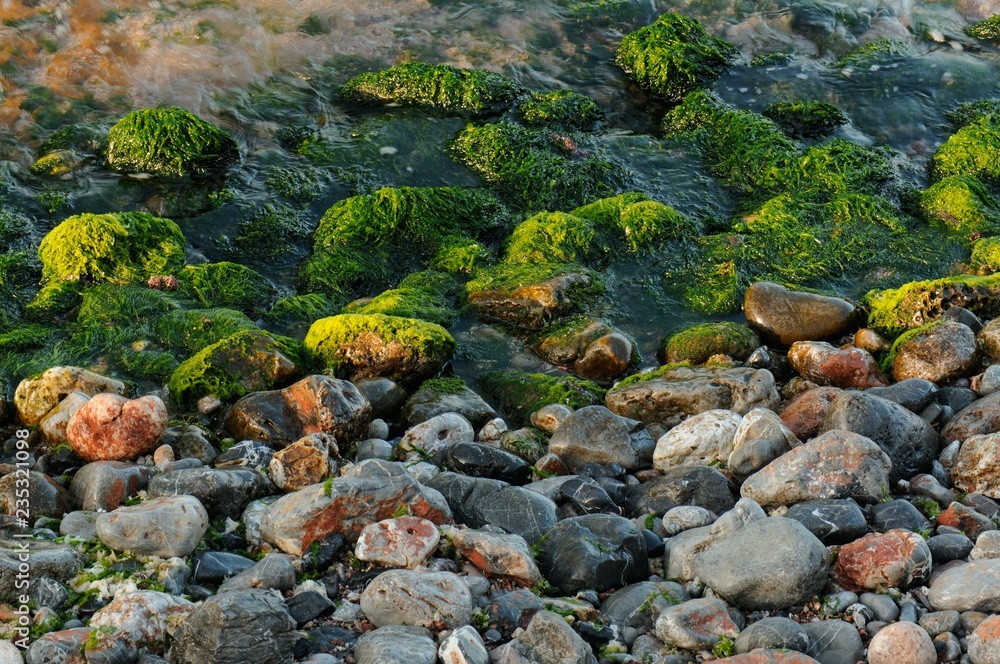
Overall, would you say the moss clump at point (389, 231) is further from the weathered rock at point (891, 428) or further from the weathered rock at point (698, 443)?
the weathered rock at point (891, 428)

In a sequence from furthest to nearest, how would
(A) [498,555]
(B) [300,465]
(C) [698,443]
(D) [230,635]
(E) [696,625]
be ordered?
1. (C) [698,443]
2. (B) [300,465]
3. (A) [498,555]
4. (E) [696,625]
5. (D) [230,635]

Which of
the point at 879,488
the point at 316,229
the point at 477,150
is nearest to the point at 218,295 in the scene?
the point at 316,229

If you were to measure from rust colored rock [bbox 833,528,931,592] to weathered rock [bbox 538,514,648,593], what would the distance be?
0.89m

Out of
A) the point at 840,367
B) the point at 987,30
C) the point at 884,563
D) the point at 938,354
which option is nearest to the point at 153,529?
the point at 884,563

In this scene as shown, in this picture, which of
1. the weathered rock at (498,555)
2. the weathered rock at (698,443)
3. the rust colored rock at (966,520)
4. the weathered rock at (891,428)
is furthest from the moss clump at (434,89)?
the rust colored rock at (966,520)

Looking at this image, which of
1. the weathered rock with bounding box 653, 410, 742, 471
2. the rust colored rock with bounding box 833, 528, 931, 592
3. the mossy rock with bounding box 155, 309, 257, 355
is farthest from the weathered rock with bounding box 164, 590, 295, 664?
the mossy rock with bounding box 155, 309, 257, 355

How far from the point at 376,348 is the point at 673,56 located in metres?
5.84

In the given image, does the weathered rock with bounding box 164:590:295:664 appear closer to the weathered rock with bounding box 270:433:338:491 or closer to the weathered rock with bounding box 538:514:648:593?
the weathered rock with bounding box 538:514:648:593

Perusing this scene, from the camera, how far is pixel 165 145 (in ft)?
28.6

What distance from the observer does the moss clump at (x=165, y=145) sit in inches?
342

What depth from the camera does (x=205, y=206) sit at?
27.6 feet

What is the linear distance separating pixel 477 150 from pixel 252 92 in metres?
2.58

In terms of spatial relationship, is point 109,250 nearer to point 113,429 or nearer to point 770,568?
point 113,429

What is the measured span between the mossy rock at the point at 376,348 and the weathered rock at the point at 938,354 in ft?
10.6
